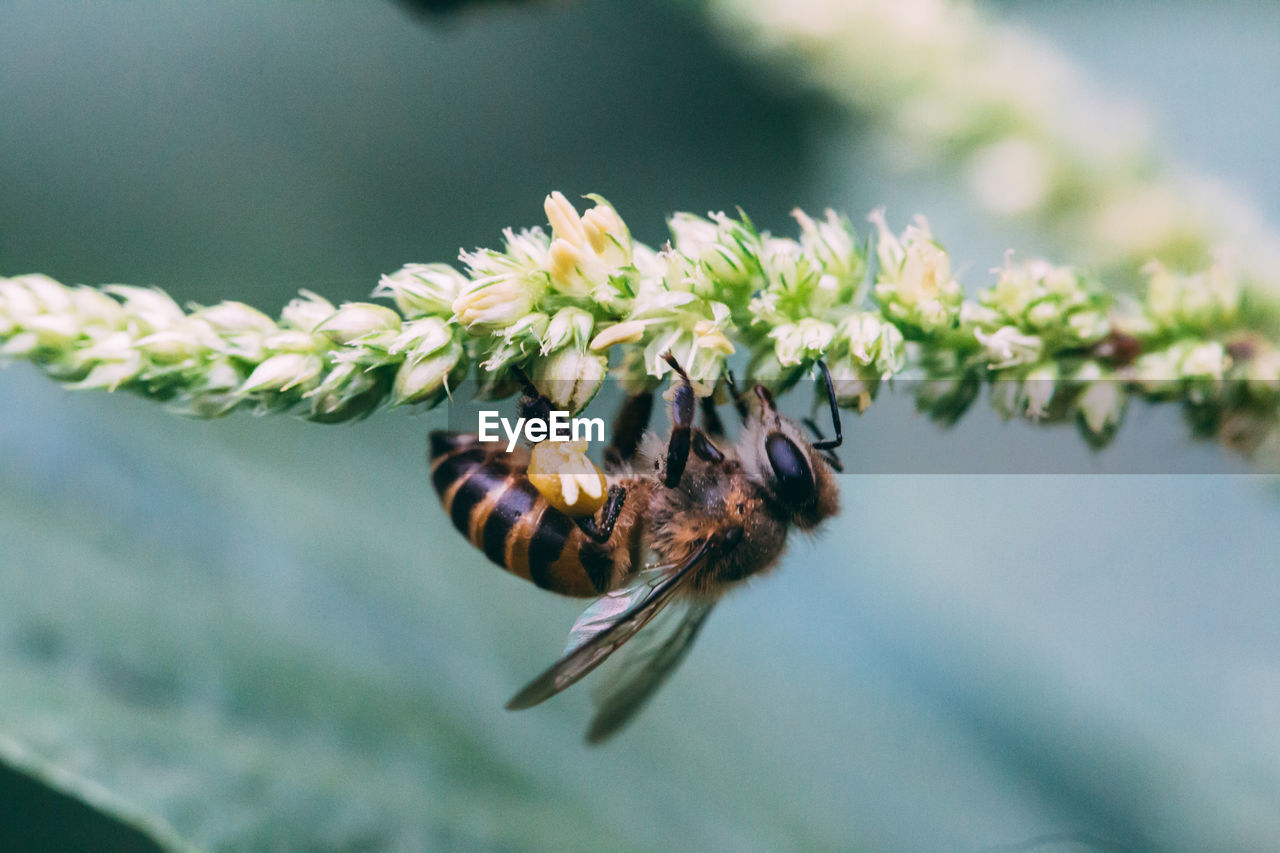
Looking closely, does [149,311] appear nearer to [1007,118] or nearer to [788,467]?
[788,467]

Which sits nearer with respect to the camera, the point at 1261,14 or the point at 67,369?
the point at 67,369

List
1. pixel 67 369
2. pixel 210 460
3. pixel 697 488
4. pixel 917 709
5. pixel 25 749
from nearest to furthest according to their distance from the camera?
pixel 67 369 < pixel 25 749 < pixel 697 488 < pixel 210 460 < pixel 917 709

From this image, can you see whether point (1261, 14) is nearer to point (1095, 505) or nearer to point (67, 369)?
point (1095, 505)

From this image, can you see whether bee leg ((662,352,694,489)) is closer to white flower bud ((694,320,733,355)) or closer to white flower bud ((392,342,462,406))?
white flower bud ((694,320,733,355))

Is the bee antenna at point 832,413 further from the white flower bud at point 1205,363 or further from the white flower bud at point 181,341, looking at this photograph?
the white flower bud at point 181,341

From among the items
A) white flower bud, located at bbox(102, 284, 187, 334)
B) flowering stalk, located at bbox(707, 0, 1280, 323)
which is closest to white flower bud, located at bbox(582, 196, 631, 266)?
white flower bud, located at bbox(102, 284, 187, 334)

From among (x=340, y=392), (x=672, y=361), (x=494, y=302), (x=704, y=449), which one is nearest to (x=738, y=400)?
(x=704, y=449)

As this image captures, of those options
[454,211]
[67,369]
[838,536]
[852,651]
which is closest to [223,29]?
[454,211]
